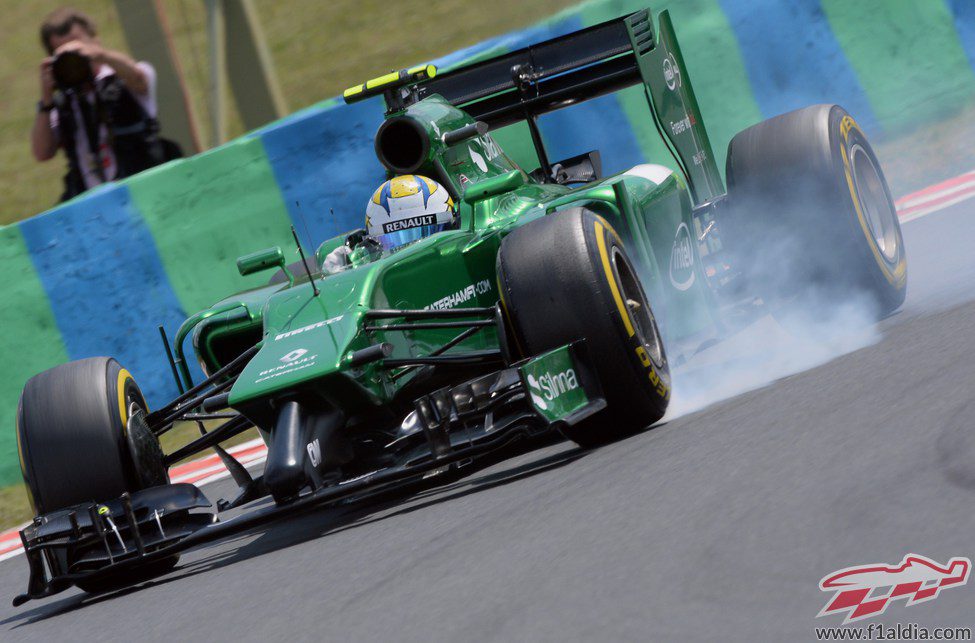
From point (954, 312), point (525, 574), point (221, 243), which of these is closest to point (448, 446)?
point (525, 574)

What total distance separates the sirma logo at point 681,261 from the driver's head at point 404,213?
1.14m

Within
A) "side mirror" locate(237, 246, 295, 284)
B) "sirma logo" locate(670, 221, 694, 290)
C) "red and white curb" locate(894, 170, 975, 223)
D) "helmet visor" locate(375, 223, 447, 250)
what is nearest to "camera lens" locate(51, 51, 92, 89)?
A: "side mirror" locate(237, 246, 295, 284)

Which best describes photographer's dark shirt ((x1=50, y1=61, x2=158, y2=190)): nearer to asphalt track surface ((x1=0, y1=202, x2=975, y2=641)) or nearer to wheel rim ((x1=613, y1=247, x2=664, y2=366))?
asphalt track surface ((x1=0, y1=202, x2=975, y2=641))

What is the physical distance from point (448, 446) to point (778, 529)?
73.0 inches

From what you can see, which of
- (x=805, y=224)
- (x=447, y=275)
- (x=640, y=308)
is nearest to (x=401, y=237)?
→ (x=447, y=275)

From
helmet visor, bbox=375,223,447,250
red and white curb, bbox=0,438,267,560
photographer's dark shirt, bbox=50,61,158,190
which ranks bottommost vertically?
red and white curb, bbox=0,438,267,560

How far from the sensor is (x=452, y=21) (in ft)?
54.3

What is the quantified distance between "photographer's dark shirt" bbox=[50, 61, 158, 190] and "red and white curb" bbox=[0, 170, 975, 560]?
2262 millimetres

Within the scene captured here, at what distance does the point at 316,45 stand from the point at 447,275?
11702 millimetres

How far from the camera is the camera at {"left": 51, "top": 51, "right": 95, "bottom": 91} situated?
9.67m

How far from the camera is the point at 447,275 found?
6.37 metres

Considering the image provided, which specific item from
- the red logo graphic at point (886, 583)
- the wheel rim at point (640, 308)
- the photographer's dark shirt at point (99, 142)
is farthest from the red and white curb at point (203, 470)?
the red logo graphic at point (886, 583)

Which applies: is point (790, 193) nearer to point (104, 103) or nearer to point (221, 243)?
point (221, 243)

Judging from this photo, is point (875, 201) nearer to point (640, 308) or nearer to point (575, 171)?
point (575, 171)
